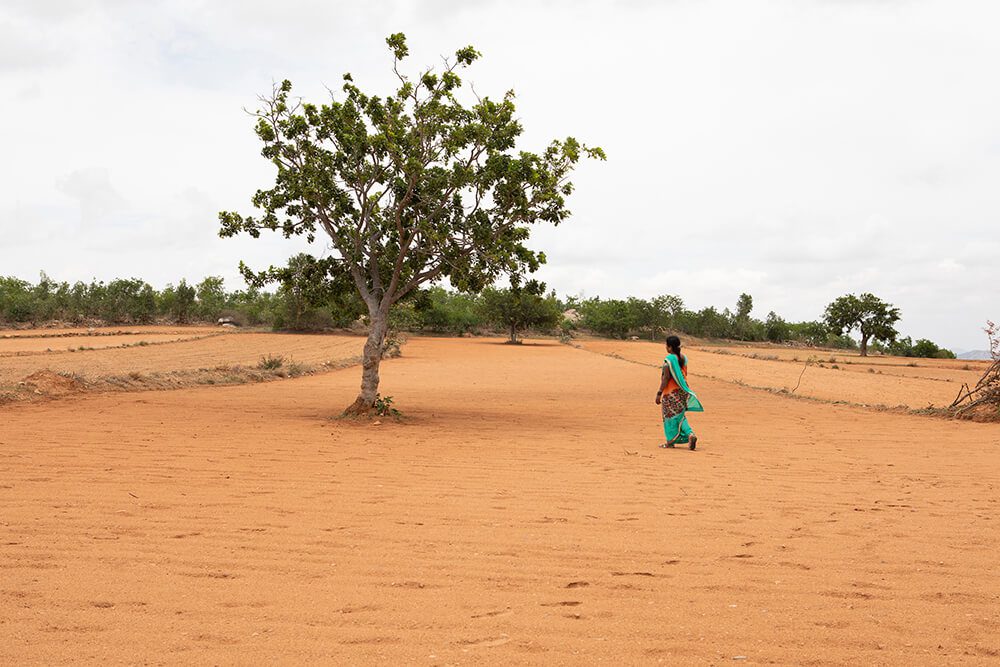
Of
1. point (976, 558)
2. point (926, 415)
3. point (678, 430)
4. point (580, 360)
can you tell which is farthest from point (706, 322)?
point (976, 558)

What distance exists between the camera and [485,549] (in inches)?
239

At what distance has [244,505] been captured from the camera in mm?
A: 7508

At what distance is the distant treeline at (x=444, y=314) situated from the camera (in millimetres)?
65000

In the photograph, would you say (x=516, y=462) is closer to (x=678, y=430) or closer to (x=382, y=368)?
(x=678, y=430)

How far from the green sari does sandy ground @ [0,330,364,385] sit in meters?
14.1

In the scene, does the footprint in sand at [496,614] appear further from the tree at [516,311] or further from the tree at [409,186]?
the tree at [516,311]

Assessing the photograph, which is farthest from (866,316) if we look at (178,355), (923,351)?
(178,355)

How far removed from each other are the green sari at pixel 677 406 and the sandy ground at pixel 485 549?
0.46m

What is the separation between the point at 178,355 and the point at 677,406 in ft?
101

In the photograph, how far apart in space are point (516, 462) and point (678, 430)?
3246mm

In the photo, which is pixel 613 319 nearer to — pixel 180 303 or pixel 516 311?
pixel 516 311

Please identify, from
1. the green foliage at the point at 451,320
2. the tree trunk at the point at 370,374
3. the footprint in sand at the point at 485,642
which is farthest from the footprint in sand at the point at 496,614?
the green foliage at the point at 451,320

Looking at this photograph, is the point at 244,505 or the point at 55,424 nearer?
the point at 244,505

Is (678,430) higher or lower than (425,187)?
lower
